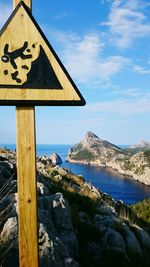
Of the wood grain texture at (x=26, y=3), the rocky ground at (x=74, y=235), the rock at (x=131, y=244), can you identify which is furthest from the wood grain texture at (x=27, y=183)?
the rock at (x=131, y=244)

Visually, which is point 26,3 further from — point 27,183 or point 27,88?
point 27,183

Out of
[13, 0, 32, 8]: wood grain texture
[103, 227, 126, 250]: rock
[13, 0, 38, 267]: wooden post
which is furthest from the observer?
[103, 227, 126, 250]: rock

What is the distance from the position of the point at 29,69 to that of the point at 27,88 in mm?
148

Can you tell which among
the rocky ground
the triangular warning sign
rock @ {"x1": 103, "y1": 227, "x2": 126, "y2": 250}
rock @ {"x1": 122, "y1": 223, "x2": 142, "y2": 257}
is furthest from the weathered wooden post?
rock @ {"x1": 122, "y1": 223, "x2": 142, "y2": 257}

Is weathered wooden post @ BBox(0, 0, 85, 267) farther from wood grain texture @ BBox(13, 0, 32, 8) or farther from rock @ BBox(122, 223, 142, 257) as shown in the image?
rock @ BBox(122, 223, 142, 257)

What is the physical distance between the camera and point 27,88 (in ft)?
9.02

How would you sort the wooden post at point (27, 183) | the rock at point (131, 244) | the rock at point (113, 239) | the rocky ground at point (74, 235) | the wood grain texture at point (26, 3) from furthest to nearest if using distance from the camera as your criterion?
the rock at point (131, 244), the rock at point (113, 239), the rocky ground at point (74, 235), the wood grain texture at point (26, 3), the wooden post at point (27, 183)

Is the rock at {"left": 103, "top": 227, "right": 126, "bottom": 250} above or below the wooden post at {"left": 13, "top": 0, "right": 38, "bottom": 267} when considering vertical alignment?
below

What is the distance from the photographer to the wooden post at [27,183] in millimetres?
2711

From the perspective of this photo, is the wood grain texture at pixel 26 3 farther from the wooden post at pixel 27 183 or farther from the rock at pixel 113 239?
the rock at pixel 113 239

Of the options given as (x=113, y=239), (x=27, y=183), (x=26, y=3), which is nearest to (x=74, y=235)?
(x=113, y=239)

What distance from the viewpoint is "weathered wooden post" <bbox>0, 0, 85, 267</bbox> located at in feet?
8.94

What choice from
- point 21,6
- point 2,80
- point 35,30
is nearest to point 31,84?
point 2,80

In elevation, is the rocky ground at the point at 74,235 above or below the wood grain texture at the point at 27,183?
below
